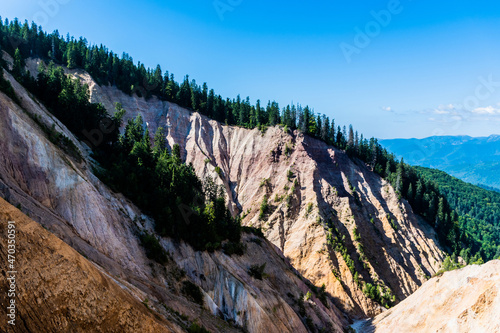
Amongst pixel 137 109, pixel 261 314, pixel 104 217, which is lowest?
pixel 261 314

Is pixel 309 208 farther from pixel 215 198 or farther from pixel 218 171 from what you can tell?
pixel 215 198

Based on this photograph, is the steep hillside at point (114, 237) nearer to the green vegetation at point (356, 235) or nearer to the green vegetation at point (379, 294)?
the green vegetation at point (379, 294)

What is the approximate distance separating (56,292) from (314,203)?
188 ft

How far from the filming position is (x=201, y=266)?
96.7ft

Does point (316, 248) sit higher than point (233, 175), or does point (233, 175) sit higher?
point (233, 175)

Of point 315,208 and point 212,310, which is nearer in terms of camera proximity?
point 212,310

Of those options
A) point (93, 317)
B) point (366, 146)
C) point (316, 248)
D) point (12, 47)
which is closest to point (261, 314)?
point (93, 317)

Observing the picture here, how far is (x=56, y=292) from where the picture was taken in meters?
10.1

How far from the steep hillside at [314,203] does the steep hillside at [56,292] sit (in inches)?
1828

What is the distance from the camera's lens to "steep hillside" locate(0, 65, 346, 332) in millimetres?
17906

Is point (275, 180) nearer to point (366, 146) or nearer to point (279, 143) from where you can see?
point (279, 143)

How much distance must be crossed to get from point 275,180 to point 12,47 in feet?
222

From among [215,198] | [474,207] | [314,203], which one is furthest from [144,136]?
[474,207]

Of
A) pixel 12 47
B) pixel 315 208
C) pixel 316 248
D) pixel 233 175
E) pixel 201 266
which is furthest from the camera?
pixel 233 175
